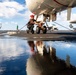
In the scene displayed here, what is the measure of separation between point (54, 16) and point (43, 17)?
1.65 m

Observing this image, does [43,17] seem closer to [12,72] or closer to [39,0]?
[39,0]

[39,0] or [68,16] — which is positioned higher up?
[39,0]

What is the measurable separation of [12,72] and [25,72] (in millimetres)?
352

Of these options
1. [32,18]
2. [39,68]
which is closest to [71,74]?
[39,68]

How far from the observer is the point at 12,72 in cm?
571

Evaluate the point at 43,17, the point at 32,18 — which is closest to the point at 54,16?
the point at 43,17

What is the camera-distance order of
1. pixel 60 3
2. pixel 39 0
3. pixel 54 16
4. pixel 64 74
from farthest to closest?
pixel 54 16, pixel 39 0, pixel 60 3, pixel 64 74

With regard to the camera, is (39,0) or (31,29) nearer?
(39,0)

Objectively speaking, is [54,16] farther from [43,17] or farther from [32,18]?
[32,18]

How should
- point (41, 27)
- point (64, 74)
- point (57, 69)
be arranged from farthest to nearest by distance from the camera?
point (41, 27), point (57, 69), point (64, 74)

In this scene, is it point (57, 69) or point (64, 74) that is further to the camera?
point (57, 69)

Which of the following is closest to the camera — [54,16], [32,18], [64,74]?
[64,74]

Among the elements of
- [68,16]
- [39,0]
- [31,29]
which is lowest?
[31,29]

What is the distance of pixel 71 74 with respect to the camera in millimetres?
5508
